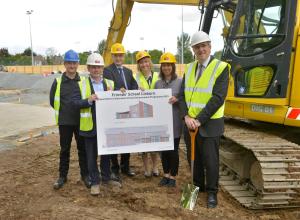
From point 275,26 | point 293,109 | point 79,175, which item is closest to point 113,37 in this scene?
point 79,175

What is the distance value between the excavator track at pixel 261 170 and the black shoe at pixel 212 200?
38 cm

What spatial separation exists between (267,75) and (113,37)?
4675 mm

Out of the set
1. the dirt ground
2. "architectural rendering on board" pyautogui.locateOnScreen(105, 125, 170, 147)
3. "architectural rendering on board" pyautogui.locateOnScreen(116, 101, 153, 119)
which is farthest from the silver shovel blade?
"architectural rendering on board" pyautogui.locateOnScreen(116, 101, 153, 119)

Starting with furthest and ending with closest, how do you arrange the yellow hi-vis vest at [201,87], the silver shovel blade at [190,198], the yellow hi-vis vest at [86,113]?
the yellow hi-vis vest at [86,113] → the silver shovel blade at [190,198] → the yellow hi-vis vest at [201,87]

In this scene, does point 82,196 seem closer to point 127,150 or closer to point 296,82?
point 127,150

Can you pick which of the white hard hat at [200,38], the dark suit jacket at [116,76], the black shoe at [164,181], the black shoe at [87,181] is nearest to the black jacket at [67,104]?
the dark suit jacket at [116,76]

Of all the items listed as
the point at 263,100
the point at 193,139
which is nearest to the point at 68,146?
the point at 193,139

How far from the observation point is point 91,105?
5574mm

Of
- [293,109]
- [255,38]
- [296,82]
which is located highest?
[255,38]

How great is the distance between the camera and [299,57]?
5.52m

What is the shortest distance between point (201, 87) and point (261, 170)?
1177mm

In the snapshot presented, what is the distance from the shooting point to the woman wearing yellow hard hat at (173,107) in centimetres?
584

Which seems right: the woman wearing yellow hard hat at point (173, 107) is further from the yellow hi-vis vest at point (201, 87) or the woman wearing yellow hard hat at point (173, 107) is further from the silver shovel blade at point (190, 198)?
the silver shovel blade at point (190, 198)

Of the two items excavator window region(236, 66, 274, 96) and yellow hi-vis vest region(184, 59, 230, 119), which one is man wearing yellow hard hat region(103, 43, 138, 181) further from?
excavator window region(236, 66, 274, 96)
